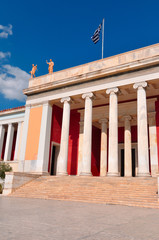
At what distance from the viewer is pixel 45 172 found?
2284 centimetres

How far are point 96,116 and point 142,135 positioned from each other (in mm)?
9313

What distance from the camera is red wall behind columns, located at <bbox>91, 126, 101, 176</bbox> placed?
27.4 m

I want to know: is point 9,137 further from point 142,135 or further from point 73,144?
point 142,135

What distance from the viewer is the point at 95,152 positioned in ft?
94.1

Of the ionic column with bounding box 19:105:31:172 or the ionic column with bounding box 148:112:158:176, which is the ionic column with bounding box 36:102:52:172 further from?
the ionic column with bounding box 148:112:158:176

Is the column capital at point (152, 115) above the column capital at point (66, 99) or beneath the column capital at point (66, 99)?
beneath

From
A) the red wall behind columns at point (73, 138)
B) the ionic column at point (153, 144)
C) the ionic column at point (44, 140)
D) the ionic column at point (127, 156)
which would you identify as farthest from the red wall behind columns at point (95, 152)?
the ionic column at point (153, 144)

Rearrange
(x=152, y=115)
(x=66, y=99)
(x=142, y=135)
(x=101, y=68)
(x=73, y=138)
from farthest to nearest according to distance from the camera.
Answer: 1. (x=73, y=138)
2. (x=66, y=99)
3. (x=152, y=115)
4. (x=101, y=68)
5. (x=142, y=135)

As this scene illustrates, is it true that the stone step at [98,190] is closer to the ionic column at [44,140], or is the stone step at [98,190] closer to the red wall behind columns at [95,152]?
the ionic column at [44,140]

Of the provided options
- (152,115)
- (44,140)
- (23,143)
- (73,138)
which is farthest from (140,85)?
(23,143)

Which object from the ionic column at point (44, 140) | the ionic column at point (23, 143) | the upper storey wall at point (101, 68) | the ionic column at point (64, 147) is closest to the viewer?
the upper storey wall at point (101, 68)

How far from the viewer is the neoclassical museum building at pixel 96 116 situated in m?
19.4

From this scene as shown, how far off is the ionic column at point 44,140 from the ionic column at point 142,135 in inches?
394

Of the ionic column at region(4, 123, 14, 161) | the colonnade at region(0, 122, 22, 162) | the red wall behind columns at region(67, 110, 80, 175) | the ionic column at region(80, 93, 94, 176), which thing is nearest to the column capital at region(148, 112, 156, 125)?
the ionic column at region(80, 93, 94, 176)
